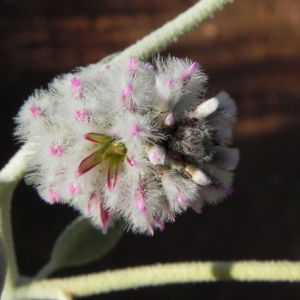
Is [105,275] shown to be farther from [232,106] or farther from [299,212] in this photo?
[299,212]

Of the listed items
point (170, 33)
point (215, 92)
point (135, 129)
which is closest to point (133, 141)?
point (135, 129)

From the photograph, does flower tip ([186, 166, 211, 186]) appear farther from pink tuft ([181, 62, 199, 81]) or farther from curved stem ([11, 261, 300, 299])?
curved stem ([11, 261, 300, 299])

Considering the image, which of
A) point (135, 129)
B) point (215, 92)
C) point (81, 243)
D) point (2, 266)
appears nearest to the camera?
point (135, 129)

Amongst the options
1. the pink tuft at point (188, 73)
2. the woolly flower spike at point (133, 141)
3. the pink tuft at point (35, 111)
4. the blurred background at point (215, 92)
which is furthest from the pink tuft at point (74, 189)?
the blurred background at point (215, 92)

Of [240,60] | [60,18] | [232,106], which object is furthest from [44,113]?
[240,60]

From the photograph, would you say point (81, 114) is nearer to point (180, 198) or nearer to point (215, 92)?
point (180, 198)
